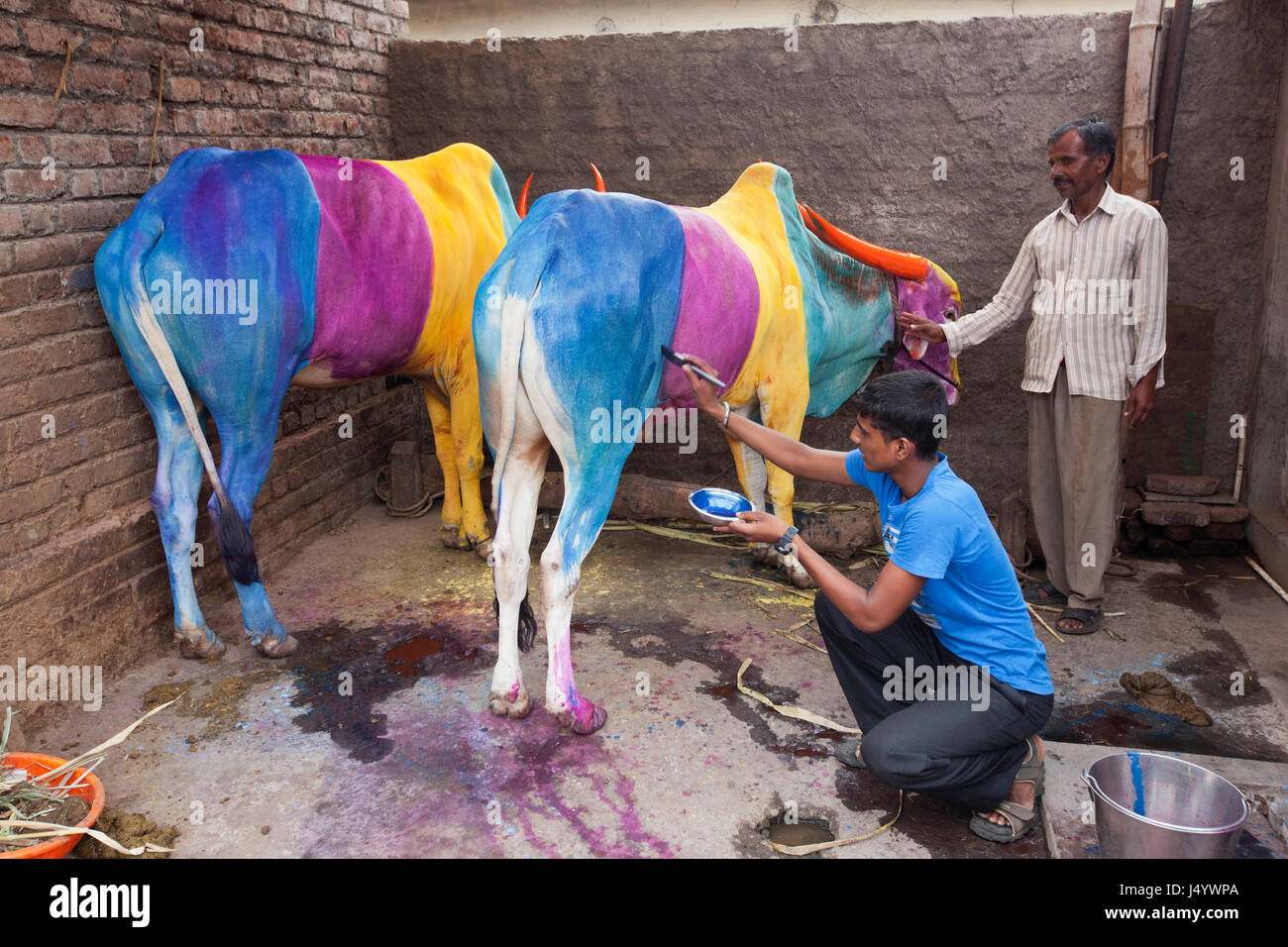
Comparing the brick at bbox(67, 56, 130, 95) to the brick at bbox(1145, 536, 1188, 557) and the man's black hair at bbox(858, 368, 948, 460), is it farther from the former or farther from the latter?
the brick at bbox(1145, 536, 1188, 557)

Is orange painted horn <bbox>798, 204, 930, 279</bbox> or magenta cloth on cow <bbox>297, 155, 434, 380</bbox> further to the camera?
orange painted horn <bbox>798, 204, 930, 279</bbox>

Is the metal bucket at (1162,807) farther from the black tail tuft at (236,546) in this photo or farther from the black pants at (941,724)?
the black tail tuft at (236,546)

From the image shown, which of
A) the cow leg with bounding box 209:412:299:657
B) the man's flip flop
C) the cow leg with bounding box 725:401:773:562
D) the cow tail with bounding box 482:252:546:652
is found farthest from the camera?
the cow leg with bounding box 725:401:773:562

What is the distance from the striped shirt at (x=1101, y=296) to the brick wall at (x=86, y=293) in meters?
3.81

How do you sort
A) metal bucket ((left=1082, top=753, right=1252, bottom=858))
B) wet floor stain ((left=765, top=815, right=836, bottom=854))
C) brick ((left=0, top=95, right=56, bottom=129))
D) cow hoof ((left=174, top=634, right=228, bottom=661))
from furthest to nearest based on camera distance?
cow hoof ((left=174, top=634, right=228, bottom=661)) → brick ((left=0, top=95, right=56, bottom=129)) → wet floor stain ((left=765, top=815, right=836, bottom=854)) → metal bucket ((left=1082, top=753, right=1252, bottom=858))

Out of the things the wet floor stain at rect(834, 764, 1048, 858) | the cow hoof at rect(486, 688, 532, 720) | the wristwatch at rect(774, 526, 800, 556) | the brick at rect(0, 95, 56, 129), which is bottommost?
the wet floor stain at rect(834, 764, 1048, 858)

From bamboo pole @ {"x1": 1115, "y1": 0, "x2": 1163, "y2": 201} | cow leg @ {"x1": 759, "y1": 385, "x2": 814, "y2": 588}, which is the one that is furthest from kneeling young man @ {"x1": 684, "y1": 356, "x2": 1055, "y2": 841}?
bamboo pole @ {"x1": 1115, "y1": 0, "x2": 1163, "y2": 201}

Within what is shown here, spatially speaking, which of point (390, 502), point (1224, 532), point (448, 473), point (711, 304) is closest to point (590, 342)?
point (711, 304)

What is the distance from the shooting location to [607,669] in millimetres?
4043

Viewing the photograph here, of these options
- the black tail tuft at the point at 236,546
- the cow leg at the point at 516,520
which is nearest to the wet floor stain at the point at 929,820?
the cow leg at the point at 516,520

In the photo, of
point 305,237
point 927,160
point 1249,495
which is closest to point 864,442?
point 305,237

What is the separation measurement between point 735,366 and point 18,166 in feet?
8.97

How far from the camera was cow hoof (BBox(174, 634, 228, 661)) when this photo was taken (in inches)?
159

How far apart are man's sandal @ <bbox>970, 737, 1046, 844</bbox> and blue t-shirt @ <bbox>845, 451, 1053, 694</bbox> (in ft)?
0.89
